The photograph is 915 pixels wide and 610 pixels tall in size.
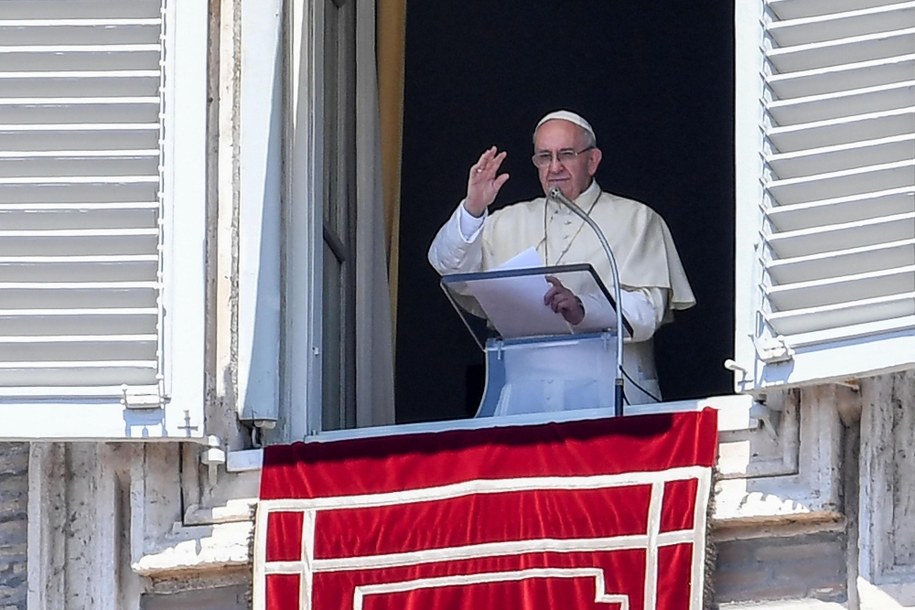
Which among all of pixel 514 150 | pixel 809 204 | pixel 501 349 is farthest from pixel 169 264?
pixel 514 150

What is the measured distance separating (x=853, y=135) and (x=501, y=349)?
4.13 feet

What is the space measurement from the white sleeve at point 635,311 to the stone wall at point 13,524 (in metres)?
1.38

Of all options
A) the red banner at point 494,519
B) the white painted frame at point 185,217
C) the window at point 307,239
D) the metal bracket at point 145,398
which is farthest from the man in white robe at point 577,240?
the metal bracket at point 145,398

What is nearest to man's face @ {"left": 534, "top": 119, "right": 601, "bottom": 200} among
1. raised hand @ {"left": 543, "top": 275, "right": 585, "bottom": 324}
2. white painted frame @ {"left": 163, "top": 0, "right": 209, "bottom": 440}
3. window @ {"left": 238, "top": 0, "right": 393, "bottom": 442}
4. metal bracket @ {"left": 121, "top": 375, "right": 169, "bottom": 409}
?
window @ {"left": 238, "top": 0, "right": 393, "bottom": 442}

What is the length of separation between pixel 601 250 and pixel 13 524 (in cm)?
173

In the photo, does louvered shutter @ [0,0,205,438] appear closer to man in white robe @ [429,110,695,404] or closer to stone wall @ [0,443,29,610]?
stone wall @ [0,443,29,610]

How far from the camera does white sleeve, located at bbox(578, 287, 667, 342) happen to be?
684 centimetres

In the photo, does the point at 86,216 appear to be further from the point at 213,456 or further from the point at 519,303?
the point at 519,303

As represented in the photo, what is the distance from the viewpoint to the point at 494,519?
20.2 ft

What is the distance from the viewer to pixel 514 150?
9.86 m

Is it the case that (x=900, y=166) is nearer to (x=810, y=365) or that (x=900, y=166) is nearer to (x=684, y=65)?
(x=810, y=365)

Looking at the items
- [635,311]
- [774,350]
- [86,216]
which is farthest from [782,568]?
[86,216]

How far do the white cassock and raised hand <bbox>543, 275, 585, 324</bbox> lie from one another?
0.07 m

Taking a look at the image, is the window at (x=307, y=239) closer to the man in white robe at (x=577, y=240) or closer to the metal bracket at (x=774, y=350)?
the man in white robe at (x=577, y=240)
